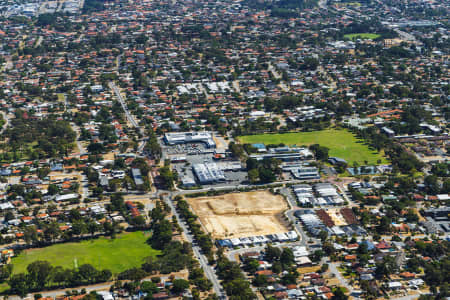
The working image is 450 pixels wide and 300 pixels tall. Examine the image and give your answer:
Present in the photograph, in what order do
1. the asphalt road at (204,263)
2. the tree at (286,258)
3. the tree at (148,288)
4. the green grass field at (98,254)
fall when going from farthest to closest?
the green grass field at (98,254), the tree at (286,258), the asphalt road at (204,263), the tree at (148,288)

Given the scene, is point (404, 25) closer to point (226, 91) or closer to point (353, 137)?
point (226, 91)

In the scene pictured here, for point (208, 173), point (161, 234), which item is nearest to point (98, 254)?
point (161, 234)

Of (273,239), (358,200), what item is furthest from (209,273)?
(358,200)

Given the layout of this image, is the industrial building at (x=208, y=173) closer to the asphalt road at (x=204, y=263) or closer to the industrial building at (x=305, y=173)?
the asphalt road at (x=204, y=263)

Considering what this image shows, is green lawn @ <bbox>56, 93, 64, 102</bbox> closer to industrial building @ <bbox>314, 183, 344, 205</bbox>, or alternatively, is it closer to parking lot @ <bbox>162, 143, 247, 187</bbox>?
parking lot @ <bbox>162, 143, 247, 187</bbox>

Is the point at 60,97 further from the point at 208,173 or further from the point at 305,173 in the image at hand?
the point at 305,173

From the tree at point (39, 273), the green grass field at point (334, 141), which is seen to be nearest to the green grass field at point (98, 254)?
the tree at point (39, 273)

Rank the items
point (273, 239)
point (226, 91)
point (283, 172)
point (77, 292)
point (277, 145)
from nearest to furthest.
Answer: point (77, 292), point (273, 239), point (283, 172), point (277, 145), point (226, 91)
